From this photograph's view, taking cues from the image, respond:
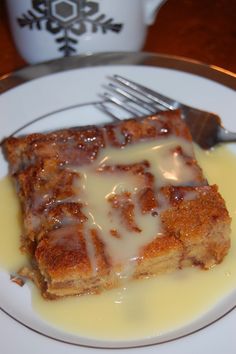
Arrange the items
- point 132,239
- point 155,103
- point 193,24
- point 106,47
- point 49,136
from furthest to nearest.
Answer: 1. point 193,24
2. point 106,47
3. point 155,103
4. point 49,136
5. point 132,239

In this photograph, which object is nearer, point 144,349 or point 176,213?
point 144,349

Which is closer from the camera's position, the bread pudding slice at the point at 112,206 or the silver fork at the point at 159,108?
the bread pudding slice at the point at 112,206

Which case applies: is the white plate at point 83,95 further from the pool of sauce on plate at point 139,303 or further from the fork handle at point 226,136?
the pool of sauce on plate at point 139,303

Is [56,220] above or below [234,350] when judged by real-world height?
above

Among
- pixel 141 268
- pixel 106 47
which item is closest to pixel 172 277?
pixel 141 268

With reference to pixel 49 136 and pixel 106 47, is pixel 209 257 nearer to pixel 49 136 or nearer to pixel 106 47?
pixel 49 136

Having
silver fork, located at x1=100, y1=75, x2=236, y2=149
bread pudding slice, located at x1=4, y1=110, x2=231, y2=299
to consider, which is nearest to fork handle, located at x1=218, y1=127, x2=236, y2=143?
silver fork, located at x1=100, y1=75, x2=236, y2=149

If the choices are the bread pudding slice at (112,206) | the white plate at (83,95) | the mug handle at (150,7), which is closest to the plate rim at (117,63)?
the white plate at (83,95)
